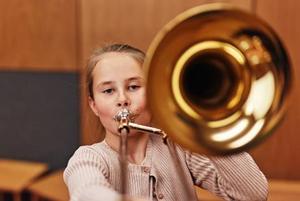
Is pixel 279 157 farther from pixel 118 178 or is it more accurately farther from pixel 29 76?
pixel 118 178

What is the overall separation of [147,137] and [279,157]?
1.28m

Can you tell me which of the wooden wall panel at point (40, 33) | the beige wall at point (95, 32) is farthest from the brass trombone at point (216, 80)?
the wooden wall panel at point (40, 33)

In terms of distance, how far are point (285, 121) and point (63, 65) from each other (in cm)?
104

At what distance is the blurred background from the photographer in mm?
2219

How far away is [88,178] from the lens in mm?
910

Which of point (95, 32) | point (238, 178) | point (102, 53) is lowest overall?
point (238, 178)

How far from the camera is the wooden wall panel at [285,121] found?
7.03ft

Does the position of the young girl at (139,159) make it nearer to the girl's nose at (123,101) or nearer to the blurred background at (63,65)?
the girl's nose at (123,101)

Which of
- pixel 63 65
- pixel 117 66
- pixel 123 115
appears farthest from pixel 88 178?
pixel 63 65

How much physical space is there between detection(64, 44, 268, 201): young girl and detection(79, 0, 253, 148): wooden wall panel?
1.22m

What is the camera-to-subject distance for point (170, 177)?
3.39 feet

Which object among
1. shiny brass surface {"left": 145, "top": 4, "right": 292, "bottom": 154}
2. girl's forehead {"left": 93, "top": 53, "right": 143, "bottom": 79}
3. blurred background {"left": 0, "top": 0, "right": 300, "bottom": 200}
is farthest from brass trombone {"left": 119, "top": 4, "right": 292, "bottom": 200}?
blurred background {"left": 0, "top": 0, "right": 300, "bottom": 200}

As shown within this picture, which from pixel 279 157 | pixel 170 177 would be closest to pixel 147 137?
pixel 170 177

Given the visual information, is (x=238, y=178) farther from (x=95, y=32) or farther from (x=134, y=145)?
(x=95, y=32)
